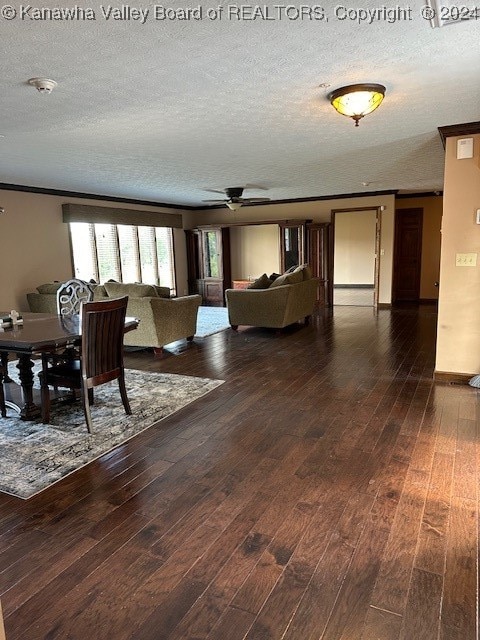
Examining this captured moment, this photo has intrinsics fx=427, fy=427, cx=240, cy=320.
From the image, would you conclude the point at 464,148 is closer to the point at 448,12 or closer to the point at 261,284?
the point at 448,12

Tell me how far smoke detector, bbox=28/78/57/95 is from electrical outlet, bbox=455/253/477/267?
11.6ft

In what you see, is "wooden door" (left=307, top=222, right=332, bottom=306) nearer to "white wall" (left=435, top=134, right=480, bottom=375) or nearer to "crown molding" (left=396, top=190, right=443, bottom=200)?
"crown molding" (left=396, top=190, right=443, bottom=200)

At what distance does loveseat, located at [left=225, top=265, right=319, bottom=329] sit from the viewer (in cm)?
636

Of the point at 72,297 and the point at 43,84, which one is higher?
the point at 43,84

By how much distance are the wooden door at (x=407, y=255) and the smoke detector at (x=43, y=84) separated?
322 inches

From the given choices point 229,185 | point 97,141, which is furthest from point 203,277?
point 97,141

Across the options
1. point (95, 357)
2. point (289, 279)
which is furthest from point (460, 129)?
point (95, 357)

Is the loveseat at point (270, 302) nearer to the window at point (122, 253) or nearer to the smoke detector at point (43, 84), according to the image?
the window at point (122, 253)

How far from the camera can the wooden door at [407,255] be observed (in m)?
9.50

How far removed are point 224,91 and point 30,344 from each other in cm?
214

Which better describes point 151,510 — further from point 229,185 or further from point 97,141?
point 229,185

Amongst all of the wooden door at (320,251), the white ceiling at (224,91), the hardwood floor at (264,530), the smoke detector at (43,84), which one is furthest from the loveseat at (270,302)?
the smoke detector at (43,84)

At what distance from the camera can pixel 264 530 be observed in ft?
6.67

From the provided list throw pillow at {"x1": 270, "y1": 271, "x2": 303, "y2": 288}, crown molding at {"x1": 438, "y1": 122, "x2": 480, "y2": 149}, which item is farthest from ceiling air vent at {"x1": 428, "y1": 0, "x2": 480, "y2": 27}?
throw pillow at {"x1": 270, "y1": 271, "x2": 303, "y2": 288}
